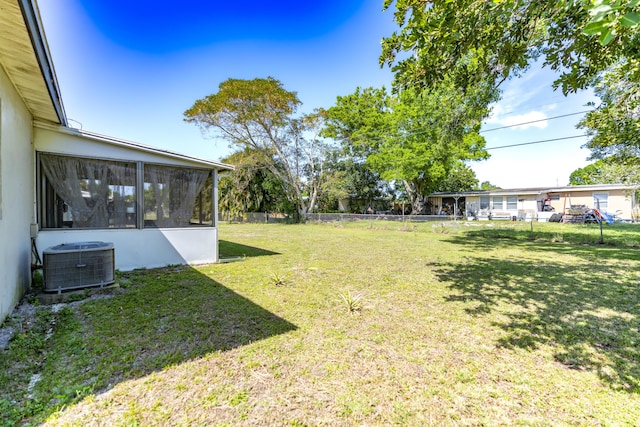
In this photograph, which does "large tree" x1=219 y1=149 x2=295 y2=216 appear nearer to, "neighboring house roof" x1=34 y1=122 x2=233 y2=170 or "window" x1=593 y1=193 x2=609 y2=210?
"neighboring house roof" x1=34 y1=122 x2=233 y2=170

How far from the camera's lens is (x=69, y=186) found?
512 centimetres

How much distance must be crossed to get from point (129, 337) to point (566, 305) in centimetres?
550

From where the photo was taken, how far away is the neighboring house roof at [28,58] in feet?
7.06

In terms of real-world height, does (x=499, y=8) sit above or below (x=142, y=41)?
below

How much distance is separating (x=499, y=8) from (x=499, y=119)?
1755 centimetres

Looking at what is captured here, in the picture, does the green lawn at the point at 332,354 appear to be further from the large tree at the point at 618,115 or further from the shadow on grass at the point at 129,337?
the large tree at the point at 618,115

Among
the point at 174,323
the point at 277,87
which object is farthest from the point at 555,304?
the point at 277,87

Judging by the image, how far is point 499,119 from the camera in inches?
676

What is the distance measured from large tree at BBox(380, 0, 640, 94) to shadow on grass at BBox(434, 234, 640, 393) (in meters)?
2.89

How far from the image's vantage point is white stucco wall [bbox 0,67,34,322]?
118 inches

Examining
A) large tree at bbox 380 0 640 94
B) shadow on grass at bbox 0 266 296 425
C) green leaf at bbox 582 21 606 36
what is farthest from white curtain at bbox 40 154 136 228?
green leaf at bbox 582 21 606 36

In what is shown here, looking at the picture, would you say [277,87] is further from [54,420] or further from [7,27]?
[54,420]

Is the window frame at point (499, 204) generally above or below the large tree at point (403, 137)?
below

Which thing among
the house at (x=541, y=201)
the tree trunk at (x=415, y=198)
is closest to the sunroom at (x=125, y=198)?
the house at (x=541, y=201)
